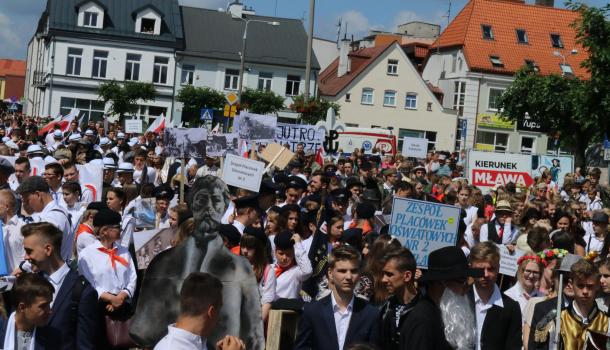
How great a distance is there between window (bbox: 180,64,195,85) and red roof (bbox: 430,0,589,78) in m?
18.1

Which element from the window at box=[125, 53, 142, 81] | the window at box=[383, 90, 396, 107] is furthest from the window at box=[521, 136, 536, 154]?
the window at box=[125, 53, 142, 81]

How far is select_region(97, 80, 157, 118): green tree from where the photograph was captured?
204 feet

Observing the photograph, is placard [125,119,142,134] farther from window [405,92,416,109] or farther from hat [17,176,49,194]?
window [405,92,416,109]

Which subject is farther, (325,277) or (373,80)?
(373,80)

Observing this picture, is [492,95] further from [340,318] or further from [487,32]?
[340,318]

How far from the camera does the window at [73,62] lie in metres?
66.9

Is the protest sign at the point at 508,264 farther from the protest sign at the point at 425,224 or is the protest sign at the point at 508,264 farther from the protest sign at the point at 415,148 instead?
the protest sign at the point at 415,148

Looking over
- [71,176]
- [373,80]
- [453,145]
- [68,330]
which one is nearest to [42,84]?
[373,80]

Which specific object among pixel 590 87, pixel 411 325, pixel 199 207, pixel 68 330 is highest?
pixel 590 87

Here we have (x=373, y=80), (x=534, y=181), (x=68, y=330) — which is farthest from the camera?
(x=373, y=80)

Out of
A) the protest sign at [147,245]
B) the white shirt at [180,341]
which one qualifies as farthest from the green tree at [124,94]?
the white shirt at [180,341]

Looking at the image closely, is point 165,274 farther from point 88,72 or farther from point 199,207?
point 88,72

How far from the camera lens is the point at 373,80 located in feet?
236

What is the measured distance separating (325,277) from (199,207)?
4.42m
